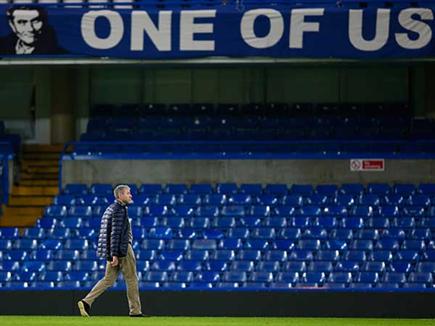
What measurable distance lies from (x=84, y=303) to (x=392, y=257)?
20.7 feet

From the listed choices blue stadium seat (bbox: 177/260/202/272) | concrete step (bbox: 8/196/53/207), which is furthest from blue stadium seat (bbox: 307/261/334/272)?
concrete step (bbox: 8/196/53/207)

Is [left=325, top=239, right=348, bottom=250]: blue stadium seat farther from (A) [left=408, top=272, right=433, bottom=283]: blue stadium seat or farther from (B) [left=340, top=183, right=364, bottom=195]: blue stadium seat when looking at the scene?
Answer: (B) [left=340, top=183, right=364, bottom=195]: blue stadium seat

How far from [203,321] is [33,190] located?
10162 millimetres

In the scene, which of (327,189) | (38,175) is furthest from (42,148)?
(327,189)

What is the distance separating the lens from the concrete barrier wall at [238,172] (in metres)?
26.2

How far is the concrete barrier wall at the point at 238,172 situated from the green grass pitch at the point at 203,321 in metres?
6.75

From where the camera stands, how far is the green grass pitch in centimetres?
1723

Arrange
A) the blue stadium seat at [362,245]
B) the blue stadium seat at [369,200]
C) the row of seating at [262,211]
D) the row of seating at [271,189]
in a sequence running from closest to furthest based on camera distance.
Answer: the blue stadium seat at [362,245], the row of seating at [262,211], the blue stadium seat at [369,200], the row of seating at [271,189]

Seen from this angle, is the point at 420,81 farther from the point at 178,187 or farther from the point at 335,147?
the point at 178,187

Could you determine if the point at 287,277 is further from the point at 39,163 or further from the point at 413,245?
the point at 39,163

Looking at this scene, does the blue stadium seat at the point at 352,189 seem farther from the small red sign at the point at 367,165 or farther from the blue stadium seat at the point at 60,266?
the blue stadium seat at the point at 60,266

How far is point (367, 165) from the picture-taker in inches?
1032

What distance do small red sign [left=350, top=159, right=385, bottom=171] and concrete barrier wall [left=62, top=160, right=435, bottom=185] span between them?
8 cm

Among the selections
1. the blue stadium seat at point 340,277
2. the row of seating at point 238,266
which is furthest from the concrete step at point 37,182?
the blue stadium seat at point 340,277
